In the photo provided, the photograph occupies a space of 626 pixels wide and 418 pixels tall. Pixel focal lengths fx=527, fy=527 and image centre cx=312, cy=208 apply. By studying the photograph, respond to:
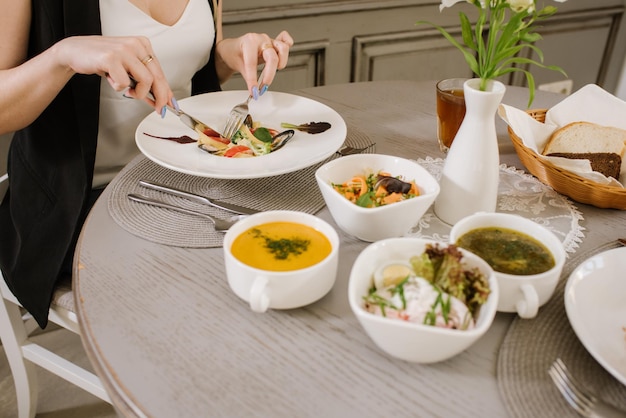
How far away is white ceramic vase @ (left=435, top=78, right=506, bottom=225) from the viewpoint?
871 millimetres

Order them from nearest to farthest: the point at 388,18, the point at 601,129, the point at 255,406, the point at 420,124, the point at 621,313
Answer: the point at 255,406, the point at 621,313, the point at 601,129, the point at 420,124, the point at 388,18

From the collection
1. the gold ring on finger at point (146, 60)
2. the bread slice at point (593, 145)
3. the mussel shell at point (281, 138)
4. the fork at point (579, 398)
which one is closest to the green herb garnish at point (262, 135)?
the mussel shell at point (281, 138)

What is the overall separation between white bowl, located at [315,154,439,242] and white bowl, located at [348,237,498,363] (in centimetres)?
10

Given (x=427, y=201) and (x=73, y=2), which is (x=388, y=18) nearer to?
(x=73, y=2)

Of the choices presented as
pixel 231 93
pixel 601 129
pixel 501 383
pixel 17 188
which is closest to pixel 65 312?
pixel 17 188

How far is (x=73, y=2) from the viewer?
1.16 m

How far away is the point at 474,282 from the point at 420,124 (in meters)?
0.74

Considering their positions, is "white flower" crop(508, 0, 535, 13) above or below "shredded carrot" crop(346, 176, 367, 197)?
above

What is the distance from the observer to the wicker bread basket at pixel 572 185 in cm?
95

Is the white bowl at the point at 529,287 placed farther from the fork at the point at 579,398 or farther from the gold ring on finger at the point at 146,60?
the gold ring on finger at the point at 146,60

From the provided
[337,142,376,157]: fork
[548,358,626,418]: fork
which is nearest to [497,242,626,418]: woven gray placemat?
[548,358,626,418]: fork

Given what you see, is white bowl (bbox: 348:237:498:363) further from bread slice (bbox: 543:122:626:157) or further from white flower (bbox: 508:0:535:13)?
bread slice (bbox: 543:122:626:157)

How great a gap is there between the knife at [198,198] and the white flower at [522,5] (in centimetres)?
53

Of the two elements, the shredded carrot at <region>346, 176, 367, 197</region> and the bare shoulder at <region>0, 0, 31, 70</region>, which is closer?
the shredded carrot at <region>346, 176, 367, 197</region>
